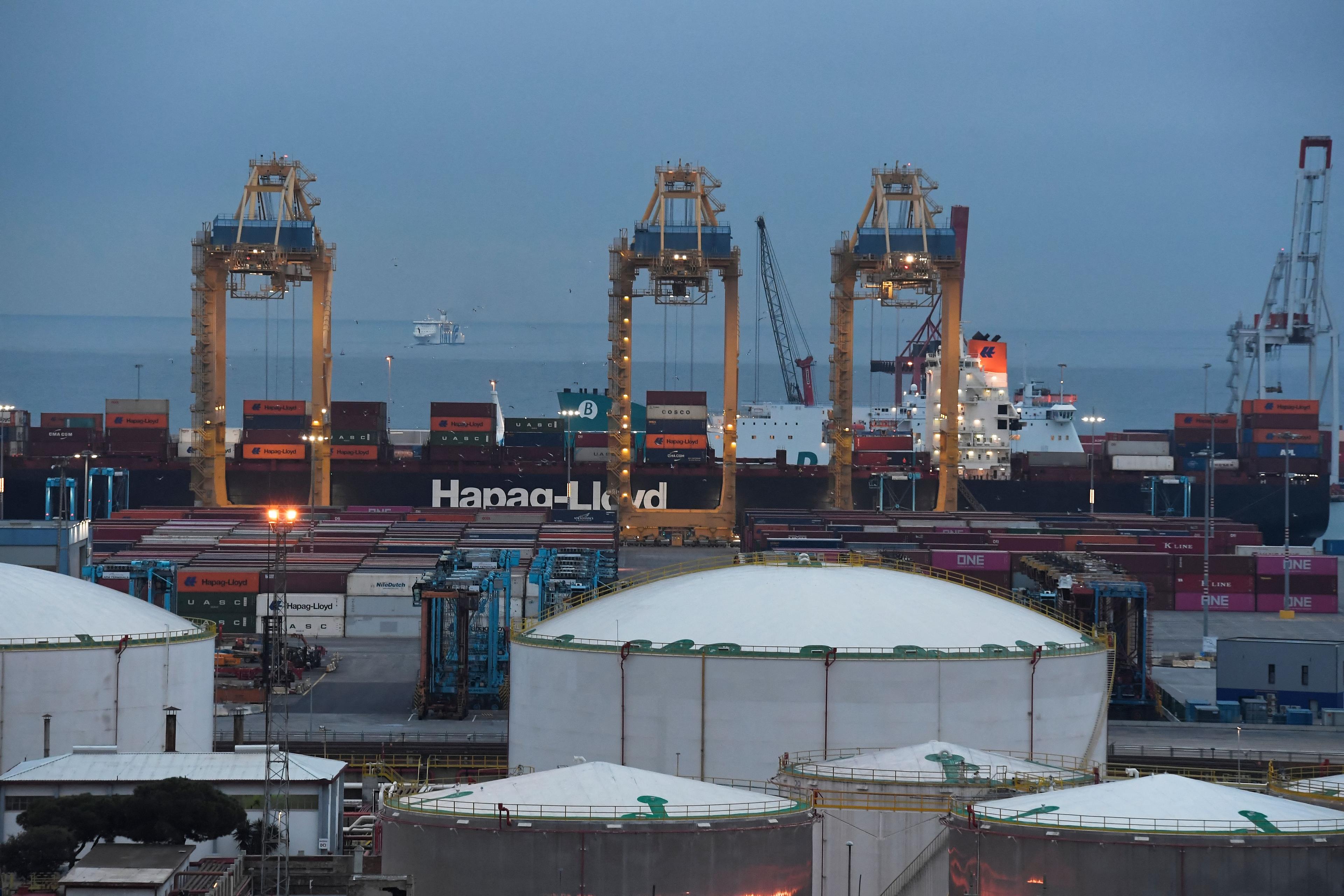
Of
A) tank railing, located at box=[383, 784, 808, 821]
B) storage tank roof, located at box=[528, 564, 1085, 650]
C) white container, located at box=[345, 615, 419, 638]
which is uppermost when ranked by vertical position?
storage tank roof, located at box=[528, 564, 1085, 650]

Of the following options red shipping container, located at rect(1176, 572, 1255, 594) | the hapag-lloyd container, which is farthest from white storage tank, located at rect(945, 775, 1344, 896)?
the hapag-lloyd container

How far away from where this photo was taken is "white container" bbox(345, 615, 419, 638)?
206 ft

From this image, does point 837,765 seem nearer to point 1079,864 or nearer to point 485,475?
point 1079,864

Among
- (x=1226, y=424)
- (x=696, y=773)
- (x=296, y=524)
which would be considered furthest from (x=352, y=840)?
(x=1226, y=424)

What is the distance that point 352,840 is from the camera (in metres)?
31.4

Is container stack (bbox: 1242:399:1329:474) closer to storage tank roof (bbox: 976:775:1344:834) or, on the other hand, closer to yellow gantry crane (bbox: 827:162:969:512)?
yellow gantry crane (bbox: 827:162:969:512)

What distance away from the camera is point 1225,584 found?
74.6m

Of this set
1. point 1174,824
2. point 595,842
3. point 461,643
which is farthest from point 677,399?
point 1174,824

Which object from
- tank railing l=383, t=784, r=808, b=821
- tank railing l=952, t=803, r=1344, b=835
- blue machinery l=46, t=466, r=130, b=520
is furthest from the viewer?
blue machinery l=46, t=466, r=130, b=520

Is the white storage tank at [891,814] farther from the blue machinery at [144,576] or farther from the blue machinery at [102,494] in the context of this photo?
the blue machinery at [102,494]

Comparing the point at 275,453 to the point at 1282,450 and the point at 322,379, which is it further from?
the point at 1282,450

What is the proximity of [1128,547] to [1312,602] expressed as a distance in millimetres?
7964

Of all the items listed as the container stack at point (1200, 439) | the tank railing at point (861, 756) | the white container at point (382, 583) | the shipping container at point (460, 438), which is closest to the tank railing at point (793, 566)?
the tank railing at point (861, 756)

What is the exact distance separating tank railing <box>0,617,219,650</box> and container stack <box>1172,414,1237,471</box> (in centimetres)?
7919
